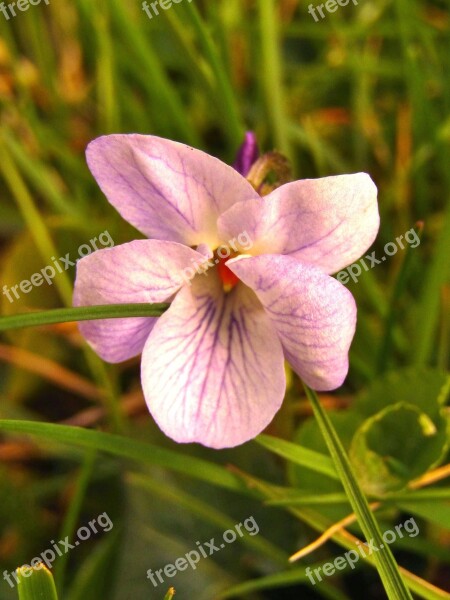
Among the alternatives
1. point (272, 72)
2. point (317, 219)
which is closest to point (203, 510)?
point (317, 219)

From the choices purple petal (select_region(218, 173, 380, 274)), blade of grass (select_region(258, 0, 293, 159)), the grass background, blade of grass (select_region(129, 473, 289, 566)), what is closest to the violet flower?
purple petal (select_region(218, 173, 380, 274))

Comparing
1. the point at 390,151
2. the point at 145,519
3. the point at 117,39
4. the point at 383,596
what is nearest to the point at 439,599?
the point at 383,596

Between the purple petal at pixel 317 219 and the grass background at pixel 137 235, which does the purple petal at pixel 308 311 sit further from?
the grass background at pixel 137 235

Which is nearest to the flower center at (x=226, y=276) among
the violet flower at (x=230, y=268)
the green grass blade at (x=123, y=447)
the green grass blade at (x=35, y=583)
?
the violet flower at (x=230, y=268)

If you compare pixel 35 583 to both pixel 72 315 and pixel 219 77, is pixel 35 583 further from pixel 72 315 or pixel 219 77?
pixel 219 77

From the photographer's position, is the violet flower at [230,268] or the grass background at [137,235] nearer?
the violet flower at [230,268]

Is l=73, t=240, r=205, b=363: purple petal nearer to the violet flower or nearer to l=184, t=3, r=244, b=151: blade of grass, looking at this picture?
the violet flower

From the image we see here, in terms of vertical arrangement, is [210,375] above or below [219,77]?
below
